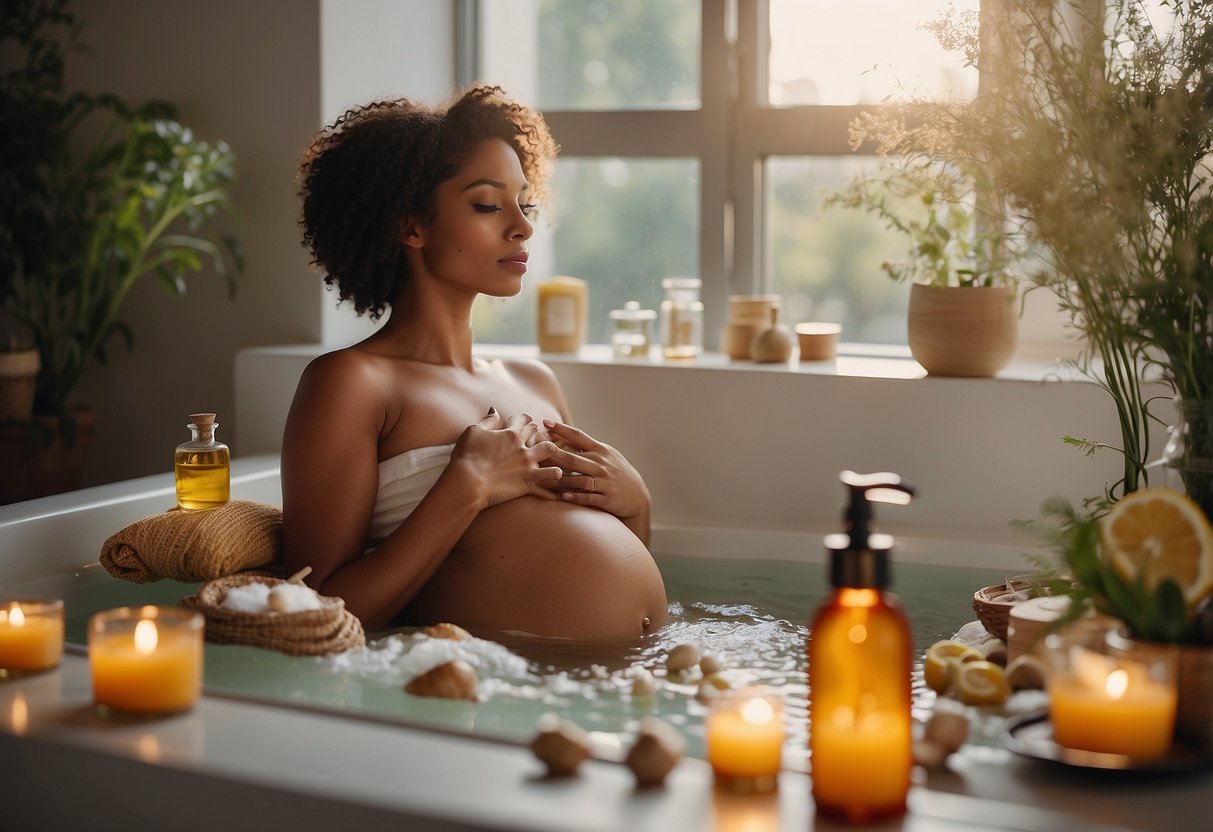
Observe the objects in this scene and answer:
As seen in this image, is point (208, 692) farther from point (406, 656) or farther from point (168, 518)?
point (168, 518)

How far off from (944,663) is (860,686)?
0.50m

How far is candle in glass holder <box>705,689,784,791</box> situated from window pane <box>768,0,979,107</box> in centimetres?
217

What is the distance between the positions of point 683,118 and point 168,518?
Answer: 1.74 meters

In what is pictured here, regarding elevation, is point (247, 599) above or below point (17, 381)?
below

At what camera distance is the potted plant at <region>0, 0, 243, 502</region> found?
10.00 ft

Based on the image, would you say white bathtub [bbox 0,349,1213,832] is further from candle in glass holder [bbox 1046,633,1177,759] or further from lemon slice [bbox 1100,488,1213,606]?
lemon slice [bbox 1100,488,1213,606]

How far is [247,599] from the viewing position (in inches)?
65.4

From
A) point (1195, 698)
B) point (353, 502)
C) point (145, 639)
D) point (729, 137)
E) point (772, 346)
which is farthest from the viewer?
point (729, 137)

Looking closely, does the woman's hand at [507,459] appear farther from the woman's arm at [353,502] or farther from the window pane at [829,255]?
the window pane at [829,255]

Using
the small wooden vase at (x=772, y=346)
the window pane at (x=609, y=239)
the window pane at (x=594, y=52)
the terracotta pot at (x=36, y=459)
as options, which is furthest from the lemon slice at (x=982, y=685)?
the terracotta pot at (x=36, y=459)

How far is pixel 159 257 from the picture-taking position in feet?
10.7

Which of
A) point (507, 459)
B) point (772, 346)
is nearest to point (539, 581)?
point (507, 459)

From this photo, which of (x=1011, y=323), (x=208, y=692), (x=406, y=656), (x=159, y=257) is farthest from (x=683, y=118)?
(x=208, y=692)

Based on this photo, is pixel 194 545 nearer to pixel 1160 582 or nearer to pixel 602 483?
pixel 602 483
